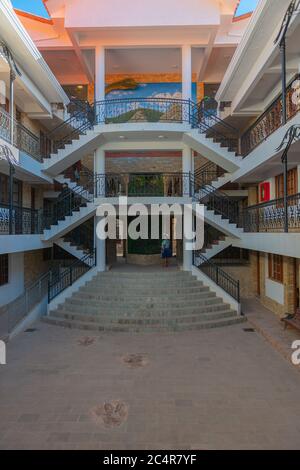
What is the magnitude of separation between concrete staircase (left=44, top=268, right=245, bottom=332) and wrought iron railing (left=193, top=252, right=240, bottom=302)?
75 centimetres

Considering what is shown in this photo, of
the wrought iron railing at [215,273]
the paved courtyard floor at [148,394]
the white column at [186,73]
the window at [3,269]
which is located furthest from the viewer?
the white column at [186,73]

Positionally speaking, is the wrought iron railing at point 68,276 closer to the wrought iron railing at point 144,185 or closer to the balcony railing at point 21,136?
the wrought iron railing at point 144,185

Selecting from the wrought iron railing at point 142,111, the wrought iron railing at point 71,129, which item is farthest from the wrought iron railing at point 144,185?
the wrought iron railing at point 142,111

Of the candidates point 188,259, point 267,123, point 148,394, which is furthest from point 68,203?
point 148,394

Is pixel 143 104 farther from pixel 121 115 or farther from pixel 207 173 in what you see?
pixel 207 173

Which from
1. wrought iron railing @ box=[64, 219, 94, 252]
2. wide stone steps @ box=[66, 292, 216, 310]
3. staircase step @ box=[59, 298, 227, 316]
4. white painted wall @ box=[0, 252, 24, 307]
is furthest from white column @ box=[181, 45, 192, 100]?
white painted wall @ box=[0, 252, 24, 307]

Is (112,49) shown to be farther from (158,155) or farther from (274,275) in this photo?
(274,275)

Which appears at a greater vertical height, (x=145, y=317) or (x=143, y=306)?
(x=143, y=306)

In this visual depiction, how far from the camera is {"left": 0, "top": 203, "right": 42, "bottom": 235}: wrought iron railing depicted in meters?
11.2

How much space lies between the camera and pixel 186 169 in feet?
52.4

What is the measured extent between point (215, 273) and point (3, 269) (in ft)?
27.9

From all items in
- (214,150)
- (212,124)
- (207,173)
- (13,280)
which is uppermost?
(212,124)

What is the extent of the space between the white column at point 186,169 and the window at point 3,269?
26.0ft

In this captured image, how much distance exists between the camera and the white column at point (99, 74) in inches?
632
